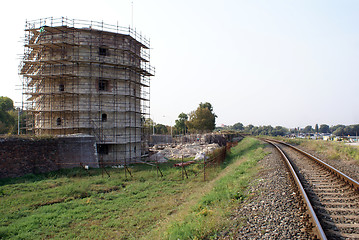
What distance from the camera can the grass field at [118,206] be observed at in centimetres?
766

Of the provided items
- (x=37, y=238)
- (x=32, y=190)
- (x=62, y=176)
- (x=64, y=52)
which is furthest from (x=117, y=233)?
(x=64, y=52)

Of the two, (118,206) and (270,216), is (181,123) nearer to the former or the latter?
(118,206)

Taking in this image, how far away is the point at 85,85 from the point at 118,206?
16.6m

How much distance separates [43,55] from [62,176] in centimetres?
1424

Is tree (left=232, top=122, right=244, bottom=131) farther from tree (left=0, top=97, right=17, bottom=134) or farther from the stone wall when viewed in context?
the stone wall

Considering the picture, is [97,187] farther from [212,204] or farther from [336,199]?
[336,199]

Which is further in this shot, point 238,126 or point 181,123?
point 238,126

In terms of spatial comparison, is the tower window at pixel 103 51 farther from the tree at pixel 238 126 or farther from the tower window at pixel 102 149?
the tree at pixel 238 126

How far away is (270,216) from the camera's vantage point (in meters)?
5.95

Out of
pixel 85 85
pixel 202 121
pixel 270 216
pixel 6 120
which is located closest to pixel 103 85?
pixel 85 85

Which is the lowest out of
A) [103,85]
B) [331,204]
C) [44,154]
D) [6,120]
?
[331,204]

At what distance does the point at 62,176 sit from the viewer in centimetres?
1797

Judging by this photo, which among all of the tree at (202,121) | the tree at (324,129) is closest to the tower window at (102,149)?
the tree at (202,121)

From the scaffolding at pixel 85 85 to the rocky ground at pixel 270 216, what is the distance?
18.5 meters
